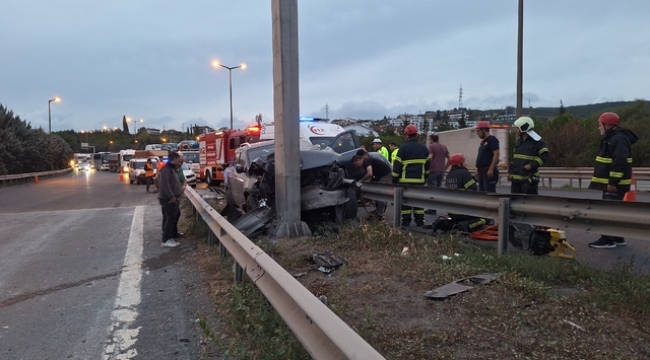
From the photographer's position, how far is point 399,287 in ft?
15.2

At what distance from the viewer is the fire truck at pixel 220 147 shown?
22484 millimetres

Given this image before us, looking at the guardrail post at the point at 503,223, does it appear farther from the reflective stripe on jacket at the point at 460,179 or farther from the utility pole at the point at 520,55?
the utility pole at the point at 520,55

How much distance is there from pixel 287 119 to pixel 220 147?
57.0 feet

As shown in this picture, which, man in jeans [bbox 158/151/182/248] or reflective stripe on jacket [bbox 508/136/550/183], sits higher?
reflective stripe on jacket [bbox 508/136/550/183]

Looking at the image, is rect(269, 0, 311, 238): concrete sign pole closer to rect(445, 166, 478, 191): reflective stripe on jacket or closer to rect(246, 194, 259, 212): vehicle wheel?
rect(246, 194, 259, 212): vehicle wheel

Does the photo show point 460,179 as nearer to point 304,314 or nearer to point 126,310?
point 126,310

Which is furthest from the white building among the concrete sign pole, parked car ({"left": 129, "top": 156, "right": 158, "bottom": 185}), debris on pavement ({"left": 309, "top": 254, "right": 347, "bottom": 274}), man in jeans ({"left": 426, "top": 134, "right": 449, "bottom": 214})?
debris on pavement ({"left": 309, "top": 254, "right": 347, "bottom": 274})

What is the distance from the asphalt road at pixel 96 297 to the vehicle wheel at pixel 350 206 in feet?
8.52

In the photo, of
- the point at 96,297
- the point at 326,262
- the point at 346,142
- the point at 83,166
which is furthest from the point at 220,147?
the point at 83,166

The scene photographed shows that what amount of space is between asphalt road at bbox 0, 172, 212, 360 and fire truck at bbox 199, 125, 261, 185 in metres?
12.5

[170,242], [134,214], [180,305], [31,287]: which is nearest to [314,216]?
[170,242]

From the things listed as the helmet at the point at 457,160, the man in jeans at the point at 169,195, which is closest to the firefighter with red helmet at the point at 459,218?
the helmet at the point at 457,160

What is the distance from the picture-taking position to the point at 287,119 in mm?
7398

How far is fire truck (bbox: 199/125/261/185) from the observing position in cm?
2248
